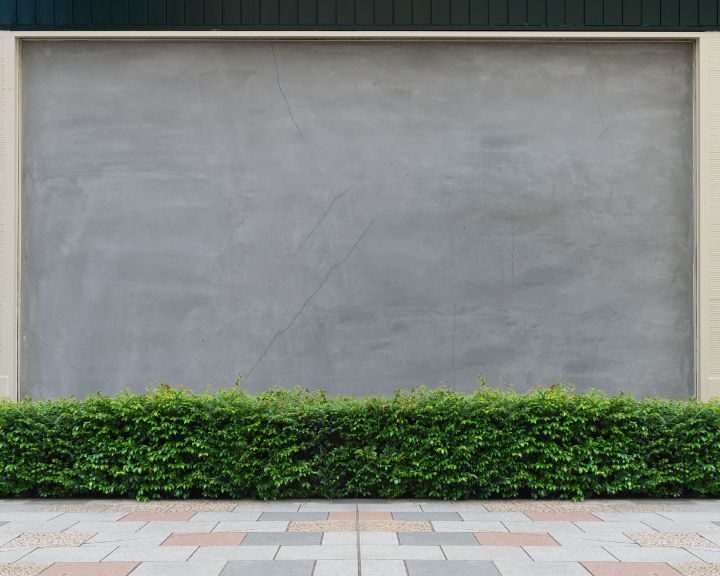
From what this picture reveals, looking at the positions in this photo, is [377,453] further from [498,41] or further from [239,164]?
[498,41]

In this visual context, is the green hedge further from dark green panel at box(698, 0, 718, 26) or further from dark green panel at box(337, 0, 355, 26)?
dark green panel at box(698, 0, 718, 26)

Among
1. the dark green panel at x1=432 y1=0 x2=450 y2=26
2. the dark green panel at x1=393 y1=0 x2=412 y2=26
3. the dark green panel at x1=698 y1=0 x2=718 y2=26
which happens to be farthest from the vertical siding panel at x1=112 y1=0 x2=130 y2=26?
the dark green panel at x1=698 y1=0 x2=718 y2=26

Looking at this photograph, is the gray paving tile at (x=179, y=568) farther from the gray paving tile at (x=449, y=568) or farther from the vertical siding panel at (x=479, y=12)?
the vertical siding panel at (x=479, y=12)

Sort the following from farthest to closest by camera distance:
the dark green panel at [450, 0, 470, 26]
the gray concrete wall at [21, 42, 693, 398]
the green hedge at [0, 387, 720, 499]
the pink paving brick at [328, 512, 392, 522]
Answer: the dark green panel at [450, 0, 470, 26], the gray concrete wall at [21, 42, 693, 398], the green hedge at [0, 387, 720, 499], the pink paving brick at [328, 512, 392, 522]

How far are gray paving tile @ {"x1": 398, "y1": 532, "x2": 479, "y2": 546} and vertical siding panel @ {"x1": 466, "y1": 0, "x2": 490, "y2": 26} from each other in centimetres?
837

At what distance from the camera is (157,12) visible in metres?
11.7

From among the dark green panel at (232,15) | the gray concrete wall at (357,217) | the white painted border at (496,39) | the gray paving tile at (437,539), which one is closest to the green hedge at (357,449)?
the gray paving tile at (437,539)

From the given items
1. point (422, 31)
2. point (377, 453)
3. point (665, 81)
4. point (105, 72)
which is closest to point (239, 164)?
point (105, 72)

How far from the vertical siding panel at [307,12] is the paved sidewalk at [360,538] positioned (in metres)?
7.75

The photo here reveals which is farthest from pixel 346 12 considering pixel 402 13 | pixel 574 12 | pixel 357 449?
pixel 357 449

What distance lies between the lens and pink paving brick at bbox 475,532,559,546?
6.71 metres

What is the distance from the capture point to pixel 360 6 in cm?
1169

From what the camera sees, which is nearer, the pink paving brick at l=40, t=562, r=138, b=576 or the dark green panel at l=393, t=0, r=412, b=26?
the pink paving brick at l=40, t=562, r=138, b=576

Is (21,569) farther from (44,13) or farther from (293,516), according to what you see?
(44,13)
